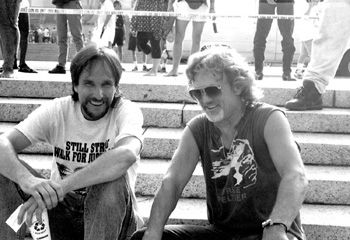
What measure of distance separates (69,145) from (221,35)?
358 inches

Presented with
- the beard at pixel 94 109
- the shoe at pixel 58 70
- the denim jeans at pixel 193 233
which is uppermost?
the beard at pixel 94 109

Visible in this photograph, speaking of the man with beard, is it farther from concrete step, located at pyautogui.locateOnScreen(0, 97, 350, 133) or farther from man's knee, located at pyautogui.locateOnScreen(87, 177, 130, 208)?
concrete step, located at pyautogui.locateOnScreen(0, 97, 350, 133)

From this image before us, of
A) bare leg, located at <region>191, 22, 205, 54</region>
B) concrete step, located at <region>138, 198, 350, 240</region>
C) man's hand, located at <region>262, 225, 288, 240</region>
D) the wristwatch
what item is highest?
bare leg, located at <region>191, 22, 205, 54</region>

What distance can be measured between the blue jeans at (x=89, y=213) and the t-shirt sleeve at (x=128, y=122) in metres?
0.25

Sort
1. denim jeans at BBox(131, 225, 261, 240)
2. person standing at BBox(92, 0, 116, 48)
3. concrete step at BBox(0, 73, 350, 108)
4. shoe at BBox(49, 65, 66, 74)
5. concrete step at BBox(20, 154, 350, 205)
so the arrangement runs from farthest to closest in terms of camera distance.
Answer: person standing at BBox(92, 0, 116, 48), shoe at BBox(49, 65, 66, 74), concrete step at BBox(0, 73, 350, 108), concrete step at BBox(20, 154, 350, 205), denim jeans at BBox(131, 225, 261, 240)

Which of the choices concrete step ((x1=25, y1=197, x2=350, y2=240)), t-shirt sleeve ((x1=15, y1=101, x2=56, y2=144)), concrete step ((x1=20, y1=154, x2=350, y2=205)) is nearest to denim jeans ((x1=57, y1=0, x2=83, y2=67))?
concrete step ((x1=20, y1=154, x2=350, y2=205))

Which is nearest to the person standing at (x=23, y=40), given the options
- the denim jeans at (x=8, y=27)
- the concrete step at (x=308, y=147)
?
the denim jeans at (x=8, y=27)

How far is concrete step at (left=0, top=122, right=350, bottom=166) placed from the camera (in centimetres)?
392

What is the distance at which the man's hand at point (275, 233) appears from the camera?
231cm

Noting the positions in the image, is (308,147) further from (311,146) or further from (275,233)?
(275,233)

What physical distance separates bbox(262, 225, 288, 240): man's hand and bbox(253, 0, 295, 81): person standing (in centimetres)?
364

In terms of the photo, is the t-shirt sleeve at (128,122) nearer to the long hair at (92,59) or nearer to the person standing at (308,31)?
the long hair at (92,59)

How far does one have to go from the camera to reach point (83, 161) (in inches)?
117

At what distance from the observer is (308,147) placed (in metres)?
3.95
